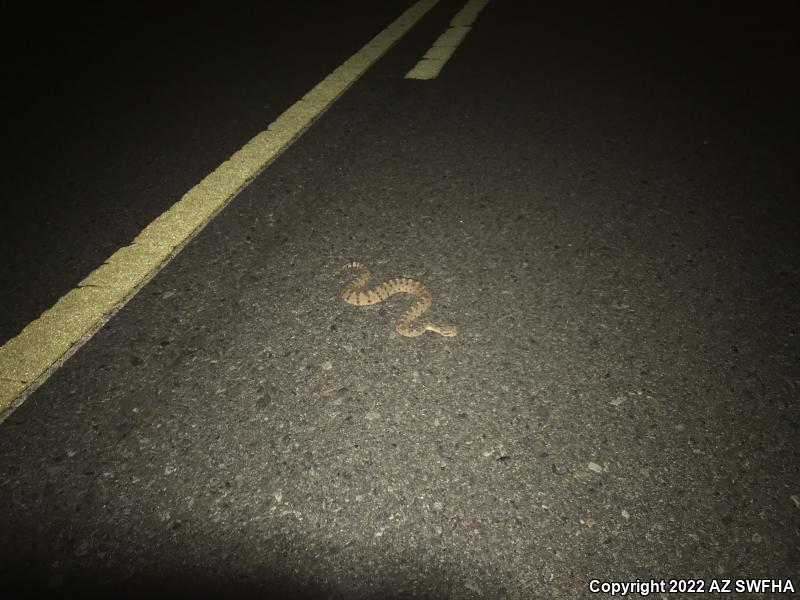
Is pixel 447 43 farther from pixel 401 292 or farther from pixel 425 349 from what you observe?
pixel 425 349

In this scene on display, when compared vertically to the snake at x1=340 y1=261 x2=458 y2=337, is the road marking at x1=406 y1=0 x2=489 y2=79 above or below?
above

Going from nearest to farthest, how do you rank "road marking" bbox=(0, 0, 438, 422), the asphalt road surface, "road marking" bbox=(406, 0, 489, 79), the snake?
the asphalt road surface → "road marking" bbox=(0, 0, 438, 422) → the snake → "road marking" bbox=(406, 0, 489, 79)

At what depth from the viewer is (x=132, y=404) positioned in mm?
1901

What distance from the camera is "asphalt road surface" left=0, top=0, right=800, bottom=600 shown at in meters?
1.50

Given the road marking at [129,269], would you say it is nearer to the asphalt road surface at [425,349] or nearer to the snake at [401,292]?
the asphalt road surface at [425,349]

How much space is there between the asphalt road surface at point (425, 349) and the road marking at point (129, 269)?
0.27ft

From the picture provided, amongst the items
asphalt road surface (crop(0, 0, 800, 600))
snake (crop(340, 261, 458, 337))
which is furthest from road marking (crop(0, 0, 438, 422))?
snake (crop(340, 261, 458, 337))

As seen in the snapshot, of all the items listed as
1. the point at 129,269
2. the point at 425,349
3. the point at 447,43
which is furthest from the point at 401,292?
the point at 447,43

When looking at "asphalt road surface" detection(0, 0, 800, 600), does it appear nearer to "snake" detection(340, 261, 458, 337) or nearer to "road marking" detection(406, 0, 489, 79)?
"snake" detection(340, 261, 458, 337)

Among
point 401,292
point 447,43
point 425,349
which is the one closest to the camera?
point 425,349

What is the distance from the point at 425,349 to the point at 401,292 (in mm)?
407

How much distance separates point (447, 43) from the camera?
5.05m

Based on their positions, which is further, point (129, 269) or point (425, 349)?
point (129, 269)

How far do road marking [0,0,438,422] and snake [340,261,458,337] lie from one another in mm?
1039
